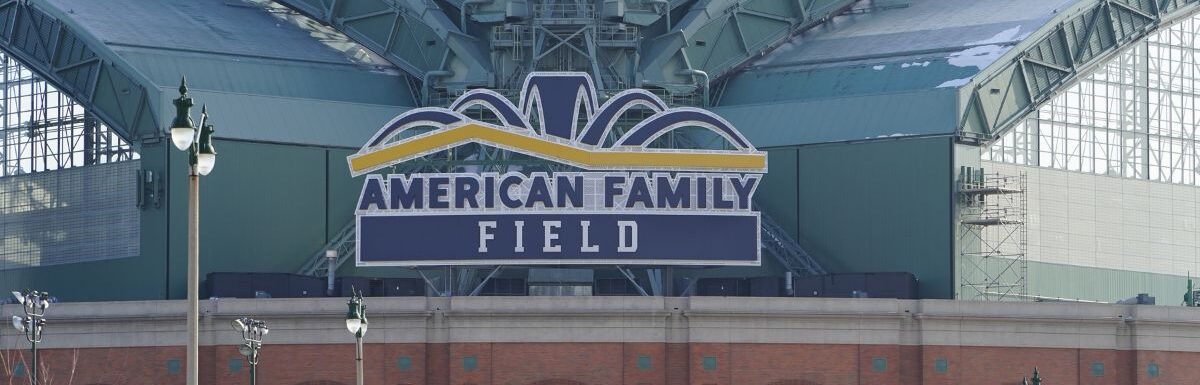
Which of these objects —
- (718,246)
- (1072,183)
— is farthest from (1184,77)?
(718,246)

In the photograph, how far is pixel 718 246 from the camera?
98062mm

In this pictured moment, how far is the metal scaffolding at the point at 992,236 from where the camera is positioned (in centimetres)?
10375

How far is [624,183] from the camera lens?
3853 inches

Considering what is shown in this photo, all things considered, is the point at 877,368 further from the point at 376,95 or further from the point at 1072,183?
the point at 376,95

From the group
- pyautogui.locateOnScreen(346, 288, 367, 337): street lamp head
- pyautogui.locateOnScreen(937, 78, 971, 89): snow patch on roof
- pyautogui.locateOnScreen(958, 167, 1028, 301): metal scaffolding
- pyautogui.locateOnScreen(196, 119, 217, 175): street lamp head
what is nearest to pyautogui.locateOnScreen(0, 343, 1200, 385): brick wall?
pyautogui.locateOnScreen(958, 167, 1028, 301): metal scaffolding

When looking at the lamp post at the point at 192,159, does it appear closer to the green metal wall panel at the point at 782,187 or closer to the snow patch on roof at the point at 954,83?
the snow patch on roof at the point at 954,83

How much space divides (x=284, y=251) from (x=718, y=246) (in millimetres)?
19935

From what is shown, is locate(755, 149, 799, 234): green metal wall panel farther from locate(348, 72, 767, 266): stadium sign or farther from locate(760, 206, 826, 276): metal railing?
locate(348, 72, 767, 266): stadium sign

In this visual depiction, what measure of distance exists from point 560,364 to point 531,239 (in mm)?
6538

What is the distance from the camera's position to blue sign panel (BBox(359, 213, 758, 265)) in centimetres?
9738

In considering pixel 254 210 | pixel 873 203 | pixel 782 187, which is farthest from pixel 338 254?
pixel 873 203

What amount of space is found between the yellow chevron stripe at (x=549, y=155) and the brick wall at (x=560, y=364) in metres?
8.65

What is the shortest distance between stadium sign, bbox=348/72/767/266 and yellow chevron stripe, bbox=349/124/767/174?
0.04 m

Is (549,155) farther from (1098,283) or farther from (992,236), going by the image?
(1098,283)
